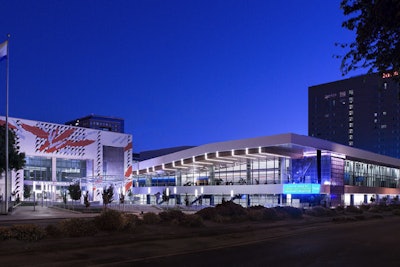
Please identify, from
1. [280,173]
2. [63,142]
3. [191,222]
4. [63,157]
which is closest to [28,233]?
[191,222]

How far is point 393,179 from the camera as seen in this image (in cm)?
9088

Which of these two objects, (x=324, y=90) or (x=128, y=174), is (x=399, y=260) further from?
(x=324, y=90)

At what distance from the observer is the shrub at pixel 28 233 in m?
14.6

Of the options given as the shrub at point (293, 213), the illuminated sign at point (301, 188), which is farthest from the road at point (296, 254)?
the illuminated sign at point (301, 188)

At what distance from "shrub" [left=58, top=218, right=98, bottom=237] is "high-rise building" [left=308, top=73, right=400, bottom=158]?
15551 centimetres

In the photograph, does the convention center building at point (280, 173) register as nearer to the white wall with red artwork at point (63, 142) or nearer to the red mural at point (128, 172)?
the red mural at point (128, 172)

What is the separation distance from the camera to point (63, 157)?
87.6m

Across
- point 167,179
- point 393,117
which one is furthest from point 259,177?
point 393,117

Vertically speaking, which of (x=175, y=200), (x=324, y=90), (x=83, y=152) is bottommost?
(x=175, y=200)

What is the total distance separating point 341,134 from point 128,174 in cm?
10669

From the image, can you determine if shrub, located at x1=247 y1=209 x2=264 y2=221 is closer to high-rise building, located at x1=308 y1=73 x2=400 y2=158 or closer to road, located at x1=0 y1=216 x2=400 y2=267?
road, located at x1=0 y1=216 x2=400 y2=267

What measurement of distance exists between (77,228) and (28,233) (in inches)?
78.9

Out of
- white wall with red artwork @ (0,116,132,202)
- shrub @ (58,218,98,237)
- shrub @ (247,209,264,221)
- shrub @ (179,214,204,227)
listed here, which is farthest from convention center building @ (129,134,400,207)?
shrub @ (58,218,98,237)

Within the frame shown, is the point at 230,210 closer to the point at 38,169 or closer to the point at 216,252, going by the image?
the point at 216,252
